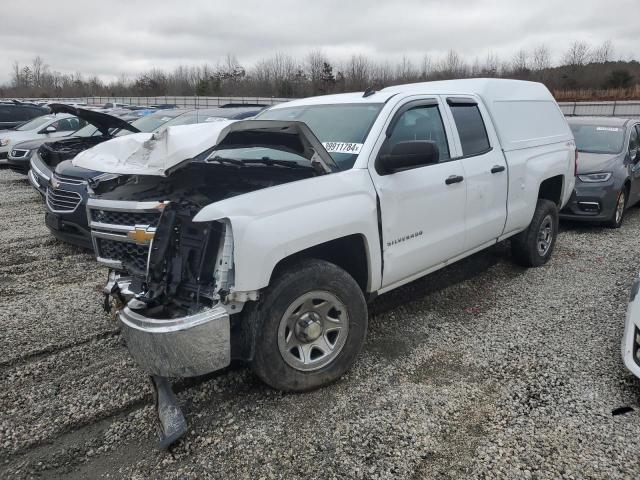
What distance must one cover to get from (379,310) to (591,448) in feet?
7.04

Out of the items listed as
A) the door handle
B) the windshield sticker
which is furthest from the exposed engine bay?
the door handle

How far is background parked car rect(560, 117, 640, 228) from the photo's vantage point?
7.36 m

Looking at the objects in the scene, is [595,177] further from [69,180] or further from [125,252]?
[69,180]

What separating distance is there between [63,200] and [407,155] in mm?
4537

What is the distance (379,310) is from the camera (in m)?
4.54

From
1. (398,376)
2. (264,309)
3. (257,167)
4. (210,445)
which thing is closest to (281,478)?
(210,445)

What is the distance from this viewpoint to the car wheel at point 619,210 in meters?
7.46

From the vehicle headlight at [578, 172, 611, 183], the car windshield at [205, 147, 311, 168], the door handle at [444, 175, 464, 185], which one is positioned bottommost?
the vehicle headlight at [578, 172, 611, 183]

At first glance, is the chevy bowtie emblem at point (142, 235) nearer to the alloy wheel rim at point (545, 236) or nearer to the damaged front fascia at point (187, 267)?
the damaged front fascia at point (187, 267)

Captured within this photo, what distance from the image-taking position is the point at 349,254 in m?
3.48

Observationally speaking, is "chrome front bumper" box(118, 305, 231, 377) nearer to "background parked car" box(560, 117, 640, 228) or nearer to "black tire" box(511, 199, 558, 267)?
"black tire" box(511, 199, 558, 267)

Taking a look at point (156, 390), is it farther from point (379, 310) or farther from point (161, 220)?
point (379, 310)

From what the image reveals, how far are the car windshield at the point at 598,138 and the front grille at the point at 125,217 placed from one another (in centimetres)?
757

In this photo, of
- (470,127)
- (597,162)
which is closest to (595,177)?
(597,162)
